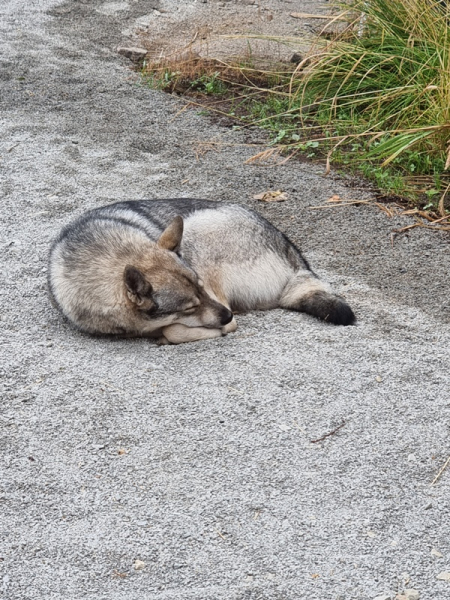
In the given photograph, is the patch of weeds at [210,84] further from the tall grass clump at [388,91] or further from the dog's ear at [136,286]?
the dog's ear at [136,286]

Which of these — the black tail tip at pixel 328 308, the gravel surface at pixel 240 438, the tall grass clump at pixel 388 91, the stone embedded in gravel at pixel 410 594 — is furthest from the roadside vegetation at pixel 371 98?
the stone embedded in gravel at pixel 410 594

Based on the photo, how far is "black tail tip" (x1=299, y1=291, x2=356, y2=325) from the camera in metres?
5.05

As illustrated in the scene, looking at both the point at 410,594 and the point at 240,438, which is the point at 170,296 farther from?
the point at 410,594

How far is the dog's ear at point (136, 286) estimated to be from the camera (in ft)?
14.8

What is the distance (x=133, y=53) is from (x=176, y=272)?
20.4 ft

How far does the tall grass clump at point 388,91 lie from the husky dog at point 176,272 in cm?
206

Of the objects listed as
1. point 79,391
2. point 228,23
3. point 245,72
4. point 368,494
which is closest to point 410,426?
point 368,494

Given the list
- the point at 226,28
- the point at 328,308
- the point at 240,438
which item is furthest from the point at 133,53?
the point at 240,438

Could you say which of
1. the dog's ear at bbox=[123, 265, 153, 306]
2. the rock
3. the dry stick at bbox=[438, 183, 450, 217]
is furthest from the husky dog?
the rock

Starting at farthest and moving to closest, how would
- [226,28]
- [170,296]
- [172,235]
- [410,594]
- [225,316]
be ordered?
[226,28] < [172,235] < [225,316] < [170,296] < [410,594]

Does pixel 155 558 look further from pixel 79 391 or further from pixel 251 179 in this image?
pixel 251 179

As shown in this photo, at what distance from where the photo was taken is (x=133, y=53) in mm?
10156

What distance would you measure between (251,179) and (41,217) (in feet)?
6.57

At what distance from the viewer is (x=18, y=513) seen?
3490 millimetres
